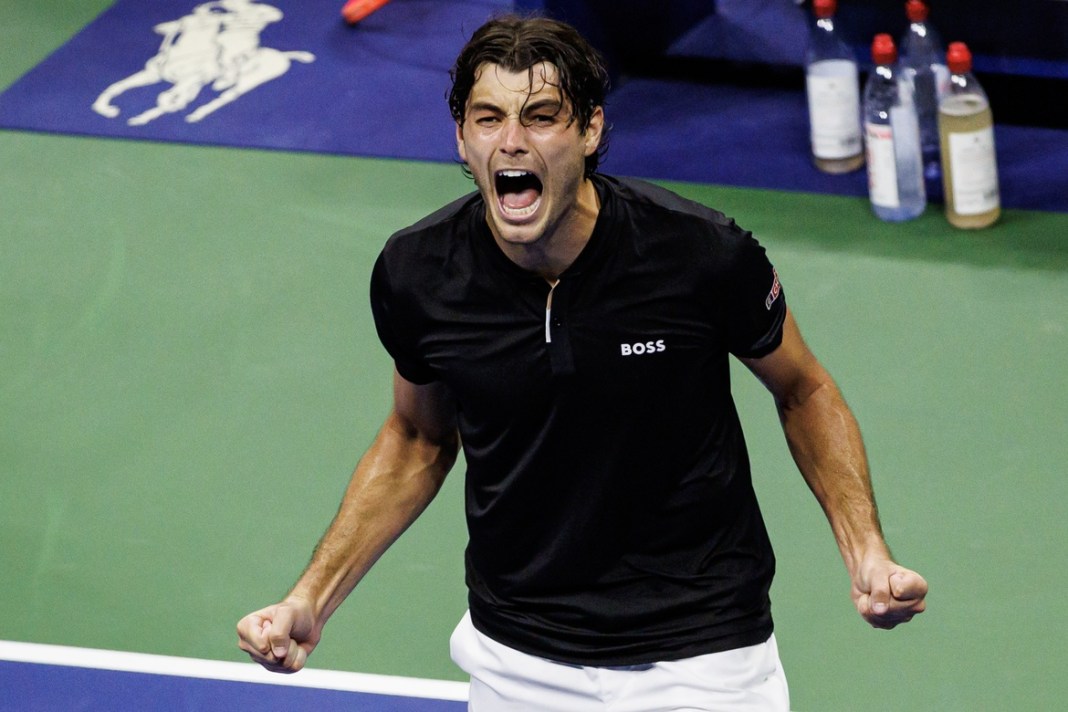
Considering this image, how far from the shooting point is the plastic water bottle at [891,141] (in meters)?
6.27

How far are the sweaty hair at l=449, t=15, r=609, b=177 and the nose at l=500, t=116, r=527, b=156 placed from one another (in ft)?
0.29

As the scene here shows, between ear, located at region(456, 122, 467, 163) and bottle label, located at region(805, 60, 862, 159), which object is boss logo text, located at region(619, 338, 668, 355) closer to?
ear, located at region(456, 122, 467, 163)

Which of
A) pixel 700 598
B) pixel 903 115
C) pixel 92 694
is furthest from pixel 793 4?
pixel 700 598

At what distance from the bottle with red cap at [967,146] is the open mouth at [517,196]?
3482mm

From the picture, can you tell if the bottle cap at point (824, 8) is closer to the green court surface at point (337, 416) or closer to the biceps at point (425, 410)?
the green court surface at point (337, 416)

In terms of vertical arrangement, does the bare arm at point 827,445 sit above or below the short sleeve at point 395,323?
below

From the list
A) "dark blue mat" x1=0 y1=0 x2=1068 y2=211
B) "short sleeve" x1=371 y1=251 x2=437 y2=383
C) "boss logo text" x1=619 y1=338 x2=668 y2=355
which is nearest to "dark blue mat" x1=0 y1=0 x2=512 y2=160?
"dark blue mat" x1=0 y1=0 x2=1068 y2=211

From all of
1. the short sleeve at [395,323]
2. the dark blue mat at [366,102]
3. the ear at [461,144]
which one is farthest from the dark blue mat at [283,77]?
the ear at [461,144]

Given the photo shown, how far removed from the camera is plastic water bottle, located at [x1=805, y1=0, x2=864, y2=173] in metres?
6.68

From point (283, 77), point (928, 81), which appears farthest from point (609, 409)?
point (283, 77)

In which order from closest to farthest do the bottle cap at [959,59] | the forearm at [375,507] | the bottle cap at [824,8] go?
the forearm at [375,507], the bottle cap at [959,59], the bottle cap at [824,8]

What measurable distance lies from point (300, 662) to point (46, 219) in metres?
4.23

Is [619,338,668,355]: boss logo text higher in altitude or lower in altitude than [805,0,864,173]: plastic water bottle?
higher

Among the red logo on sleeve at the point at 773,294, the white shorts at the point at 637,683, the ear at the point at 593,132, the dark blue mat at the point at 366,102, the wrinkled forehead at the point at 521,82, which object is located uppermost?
the wrinkled forehead at the point at 521,82
